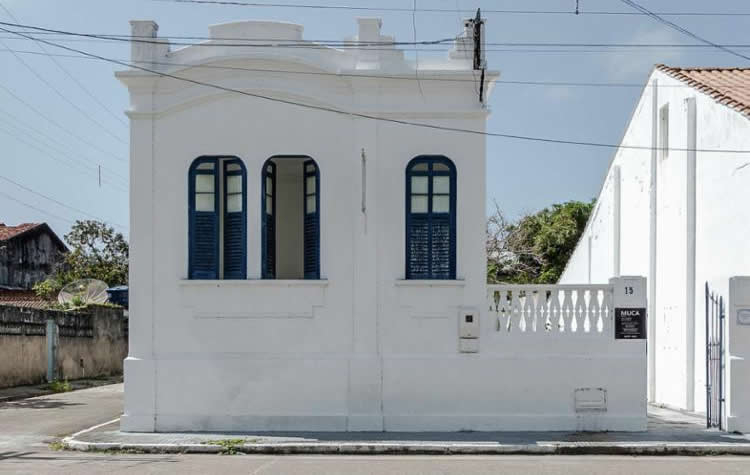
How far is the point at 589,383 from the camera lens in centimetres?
1433

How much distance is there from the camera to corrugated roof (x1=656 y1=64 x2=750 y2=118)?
1641cm

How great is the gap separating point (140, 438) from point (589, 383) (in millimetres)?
6779

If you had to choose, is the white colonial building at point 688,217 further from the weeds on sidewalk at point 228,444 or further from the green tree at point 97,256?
the green tree at point 97,256

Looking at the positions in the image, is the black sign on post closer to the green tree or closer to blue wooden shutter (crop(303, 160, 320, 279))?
blue wooden shutter (crop(303, 160, 320, 279))

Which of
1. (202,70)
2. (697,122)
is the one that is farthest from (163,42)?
(697,122)

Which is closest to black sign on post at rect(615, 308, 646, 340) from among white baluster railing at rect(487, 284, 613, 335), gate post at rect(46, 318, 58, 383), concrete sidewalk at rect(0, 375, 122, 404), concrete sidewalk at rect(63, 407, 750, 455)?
white baluster railing at rect(487, 284, 613, 335)

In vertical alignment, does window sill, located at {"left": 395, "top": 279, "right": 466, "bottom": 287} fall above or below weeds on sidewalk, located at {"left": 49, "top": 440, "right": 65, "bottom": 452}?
above

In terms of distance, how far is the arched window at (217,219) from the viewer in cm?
1474

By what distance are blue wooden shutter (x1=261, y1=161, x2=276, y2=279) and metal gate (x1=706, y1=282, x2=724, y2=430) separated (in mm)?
6999

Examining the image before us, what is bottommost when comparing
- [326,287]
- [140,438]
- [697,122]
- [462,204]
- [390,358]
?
[140,438]

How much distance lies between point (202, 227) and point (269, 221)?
3.88 ft

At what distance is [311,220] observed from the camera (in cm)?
1498

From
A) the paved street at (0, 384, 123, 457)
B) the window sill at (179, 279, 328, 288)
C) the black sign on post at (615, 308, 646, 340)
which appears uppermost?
the window sill at (179, 279, 328, 288)

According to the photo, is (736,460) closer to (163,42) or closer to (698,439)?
(698,439)
